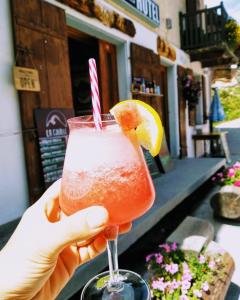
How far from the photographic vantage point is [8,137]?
9.07ft

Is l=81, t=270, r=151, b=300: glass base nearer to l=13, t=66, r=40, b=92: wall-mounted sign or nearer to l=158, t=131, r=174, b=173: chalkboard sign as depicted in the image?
l=13, t=66, r=40, b=92: wall-mounted sign

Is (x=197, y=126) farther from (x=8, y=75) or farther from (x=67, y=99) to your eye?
(x=8, y=75)

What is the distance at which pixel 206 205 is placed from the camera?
477cm

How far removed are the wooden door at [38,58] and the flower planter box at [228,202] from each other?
243 cm

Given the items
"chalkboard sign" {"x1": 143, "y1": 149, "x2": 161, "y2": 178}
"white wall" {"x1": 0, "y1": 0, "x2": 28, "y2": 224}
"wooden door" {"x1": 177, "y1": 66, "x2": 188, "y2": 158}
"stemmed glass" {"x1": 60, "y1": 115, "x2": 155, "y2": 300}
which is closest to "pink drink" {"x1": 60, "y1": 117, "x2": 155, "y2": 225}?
"stemmed glass" {"x1": 60, "y1": 115, "x2": 155, "y2": 300}

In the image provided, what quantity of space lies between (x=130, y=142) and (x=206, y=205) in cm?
418

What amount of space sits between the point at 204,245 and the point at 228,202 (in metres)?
1.68

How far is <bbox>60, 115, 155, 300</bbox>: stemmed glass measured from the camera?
867mm

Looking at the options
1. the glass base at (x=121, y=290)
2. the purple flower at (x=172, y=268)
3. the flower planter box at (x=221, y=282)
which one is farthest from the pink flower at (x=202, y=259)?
the glass base at (x=121, y=290)

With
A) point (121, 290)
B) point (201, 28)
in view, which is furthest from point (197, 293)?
point (201, 28)

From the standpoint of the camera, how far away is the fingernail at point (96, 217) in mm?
770

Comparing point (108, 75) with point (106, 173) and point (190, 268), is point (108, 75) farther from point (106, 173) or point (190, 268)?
point (106, 173)

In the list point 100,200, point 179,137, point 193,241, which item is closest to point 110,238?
point 100,200

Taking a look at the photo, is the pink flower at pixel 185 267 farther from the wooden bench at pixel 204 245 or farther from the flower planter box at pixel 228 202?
the flower planter box at pixel 228 202
